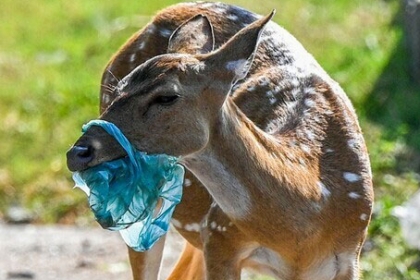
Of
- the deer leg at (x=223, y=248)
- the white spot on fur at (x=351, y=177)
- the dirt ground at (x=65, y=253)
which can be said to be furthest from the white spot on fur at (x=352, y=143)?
the dirt ground at (x=65, y=253)

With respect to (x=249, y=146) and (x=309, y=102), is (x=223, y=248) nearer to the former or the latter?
(x=249, y=146)

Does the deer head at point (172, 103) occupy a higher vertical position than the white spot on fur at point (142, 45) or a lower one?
higher

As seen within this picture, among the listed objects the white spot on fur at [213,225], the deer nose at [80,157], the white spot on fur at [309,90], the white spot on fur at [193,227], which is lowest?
the white spot on fur at [193,227]

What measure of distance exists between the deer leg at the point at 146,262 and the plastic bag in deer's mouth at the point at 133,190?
119 cm

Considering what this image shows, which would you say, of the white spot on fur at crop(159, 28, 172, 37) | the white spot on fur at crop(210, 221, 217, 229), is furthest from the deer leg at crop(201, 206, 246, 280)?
the white spot on fur at crop(159, 28, 172, 37)

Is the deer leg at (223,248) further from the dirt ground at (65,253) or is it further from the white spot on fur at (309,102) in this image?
the dirt ground at (65,253)

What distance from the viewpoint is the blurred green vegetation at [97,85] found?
9680mm

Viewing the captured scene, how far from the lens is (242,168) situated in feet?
18.6

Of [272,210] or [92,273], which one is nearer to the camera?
[272,210]

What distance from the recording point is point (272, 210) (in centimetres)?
577

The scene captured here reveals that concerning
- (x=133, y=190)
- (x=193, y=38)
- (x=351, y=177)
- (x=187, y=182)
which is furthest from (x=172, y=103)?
(x=187, y=182)

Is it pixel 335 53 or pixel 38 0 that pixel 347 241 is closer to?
pixel 335 53

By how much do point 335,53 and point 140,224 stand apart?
621 cm

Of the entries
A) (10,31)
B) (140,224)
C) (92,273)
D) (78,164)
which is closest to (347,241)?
(140,224)
